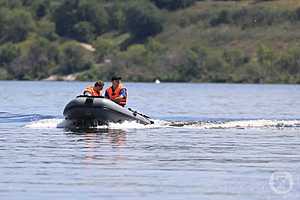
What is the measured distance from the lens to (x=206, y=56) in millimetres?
139500

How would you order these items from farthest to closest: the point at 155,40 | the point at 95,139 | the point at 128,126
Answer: the point at 155,40 < the point at 128,126 < the point at 95,139

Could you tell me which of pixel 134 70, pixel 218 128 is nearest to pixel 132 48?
pixel 134 70

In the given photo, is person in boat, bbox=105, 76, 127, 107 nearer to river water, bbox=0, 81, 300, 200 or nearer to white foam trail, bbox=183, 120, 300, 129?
river water, bbox=0, 81, 300, 200

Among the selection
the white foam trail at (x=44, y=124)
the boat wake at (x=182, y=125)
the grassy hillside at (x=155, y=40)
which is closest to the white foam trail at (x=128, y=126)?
the boat wake at (x=182, y=125)

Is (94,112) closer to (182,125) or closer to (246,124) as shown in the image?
(182,125)

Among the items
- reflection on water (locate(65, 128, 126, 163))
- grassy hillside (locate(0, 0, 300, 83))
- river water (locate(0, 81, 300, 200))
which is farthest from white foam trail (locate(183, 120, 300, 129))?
grassy hillside (locate(0, 0, 300, 83))

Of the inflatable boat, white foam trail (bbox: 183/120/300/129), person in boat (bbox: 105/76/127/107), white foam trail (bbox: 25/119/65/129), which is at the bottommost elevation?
white foam trail (bbox: 183/120/300/129)

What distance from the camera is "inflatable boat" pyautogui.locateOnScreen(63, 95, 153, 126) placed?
35312mm

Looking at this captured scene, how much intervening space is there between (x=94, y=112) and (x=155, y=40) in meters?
122

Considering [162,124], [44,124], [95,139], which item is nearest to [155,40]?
[162,124]

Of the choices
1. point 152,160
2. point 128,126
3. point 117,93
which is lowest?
point 128,126

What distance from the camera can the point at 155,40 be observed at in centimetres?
15688

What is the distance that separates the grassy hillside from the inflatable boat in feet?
330

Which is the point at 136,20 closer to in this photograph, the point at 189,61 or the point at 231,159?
the point at 189,61
